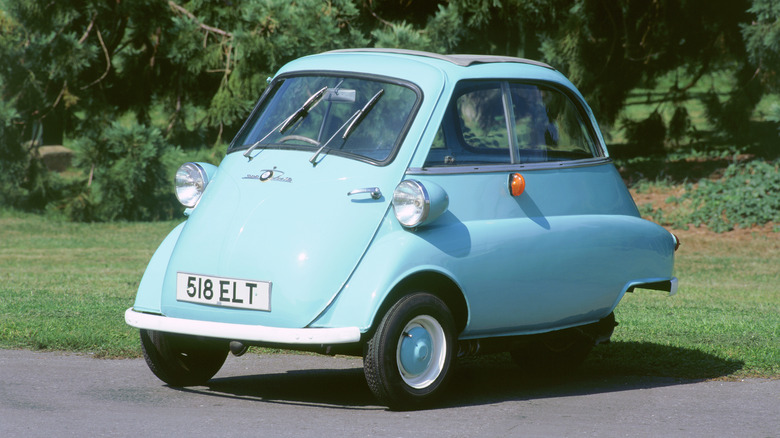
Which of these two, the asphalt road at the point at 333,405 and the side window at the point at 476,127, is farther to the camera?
the side window at the point at 476,127

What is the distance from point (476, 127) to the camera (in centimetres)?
647

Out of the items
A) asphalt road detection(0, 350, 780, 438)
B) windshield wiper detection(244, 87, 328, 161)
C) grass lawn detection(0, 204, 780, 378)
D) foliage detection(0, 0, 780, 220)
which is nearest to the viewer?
asphalt road detection(0, 350, 780, 438)

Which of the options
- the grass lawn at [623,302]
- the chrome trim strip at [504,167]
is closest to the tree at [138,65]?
the grass lawn at [623,302]

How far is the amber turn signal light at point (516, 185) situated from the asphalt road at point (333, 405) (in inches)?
44.5

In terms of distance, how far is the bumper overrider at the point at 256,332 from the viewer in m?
5.38

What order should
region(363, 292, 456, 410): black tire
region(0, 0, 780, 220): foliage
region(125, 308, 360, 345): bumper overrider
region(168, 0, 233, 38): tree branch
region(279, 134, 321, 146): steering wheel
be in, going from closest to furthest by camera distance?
region(125, 308, 360, 345): bumper overrider → region(363, 292, 456, 410): black tire → region(279, 134, 321, 146): steering wheel → region(0, 0, 780, 220): foliage → region(168, 0, 233, 38): tree branch

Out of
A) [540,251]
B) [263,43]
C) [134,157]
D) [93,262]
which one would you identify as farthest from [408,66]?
[134,157]

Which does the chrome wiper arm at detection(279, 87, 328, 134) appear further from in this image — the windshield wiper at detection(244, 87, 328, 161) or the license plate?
the license plate

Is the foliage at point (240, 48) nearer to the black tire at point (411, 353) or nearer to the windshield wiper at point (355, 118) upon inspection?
the windshield wiper at point (355, 118)

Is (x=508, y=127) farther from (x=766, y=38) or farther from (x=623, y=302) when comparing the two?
(x=766, y=38)

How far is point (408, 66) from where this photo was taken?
629 centimetres

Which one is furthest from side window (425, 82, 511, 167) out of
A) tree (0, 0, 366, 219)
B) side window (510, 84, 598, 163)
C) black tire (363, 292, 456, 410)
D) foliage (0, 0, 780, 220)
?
tree (0, 0, 366, 219)

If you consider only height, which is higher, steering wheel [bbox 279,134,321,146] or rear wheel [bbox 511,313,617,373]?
steering wheel [bbox 279,134,321,146]

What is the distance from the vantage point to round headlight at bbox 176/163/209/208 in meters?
6.50
